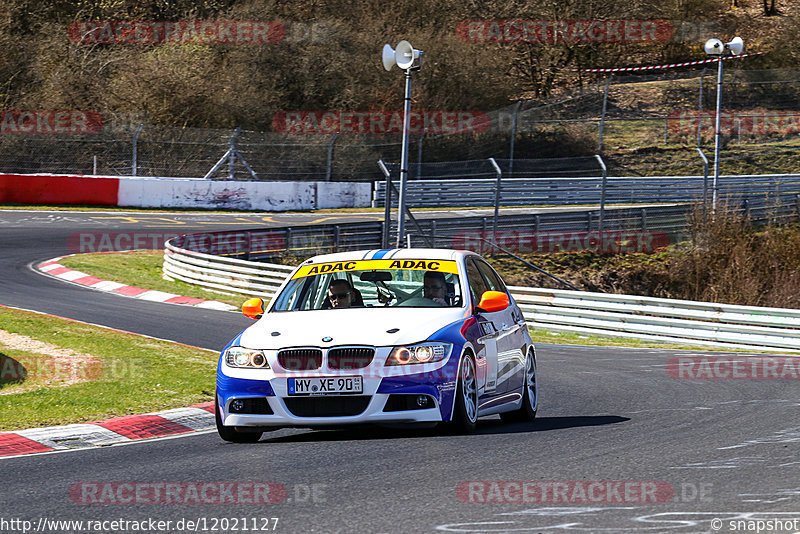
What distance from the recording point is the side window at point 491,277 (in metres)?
10.1

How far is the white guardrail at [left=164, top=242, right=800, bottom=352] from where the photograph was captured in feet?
60.8

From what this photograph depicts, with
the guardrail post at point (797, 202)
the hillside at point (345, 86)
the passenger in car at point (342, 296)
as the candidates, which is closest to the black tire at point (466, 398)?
the passenger in car at point (342, 296)

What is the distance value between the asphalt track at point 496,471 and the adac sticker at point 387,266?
1363 mm

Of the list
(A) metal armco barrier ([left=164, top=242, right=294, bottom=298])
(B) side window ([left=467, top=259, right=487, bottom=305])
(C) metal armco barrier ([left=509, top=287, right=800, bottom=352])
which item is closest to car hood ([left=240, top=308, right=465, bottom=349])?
(B) side window ([left=467, top=259, right=487, bottom=305])

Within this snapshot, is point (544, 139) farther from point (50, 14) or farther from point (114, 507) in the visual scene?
point (114, 507)

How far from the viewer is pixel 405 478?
6.73 meters

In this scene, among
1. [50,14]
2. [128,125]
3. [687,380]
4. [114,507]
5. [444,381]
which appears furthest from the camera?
[50,14]

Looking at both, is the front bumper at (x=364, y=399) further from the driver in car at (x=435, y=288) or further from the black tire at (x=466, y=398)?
the driver in car at (x=435, y=288)

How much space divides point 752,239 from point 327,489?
23.8 metres

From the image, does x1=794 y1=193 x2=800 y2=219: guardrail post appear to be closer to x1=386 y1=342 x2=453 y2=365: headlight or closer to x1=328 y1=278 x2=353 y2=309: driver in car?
x1=328 y1=278 x2=353 y2=309: driver in car

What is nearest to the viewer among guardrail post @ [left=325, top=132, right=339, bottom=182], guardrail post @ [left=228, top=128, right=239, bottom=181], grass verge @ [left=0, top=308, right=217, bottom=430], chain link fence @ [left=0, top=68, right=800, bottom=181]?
grass verge @ [left=0, top=308, right=217, bottom=430]

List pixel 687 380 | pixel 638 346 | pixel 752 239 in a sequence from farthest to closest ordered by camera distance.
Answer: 1. pixel 752 239
2. pixel 638 346
3. pixel 687 380

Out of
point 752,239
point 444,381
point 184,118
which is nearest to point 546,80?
point 184,118

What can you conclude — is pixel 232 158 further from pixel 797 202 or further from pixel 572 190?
pixel 797 202
